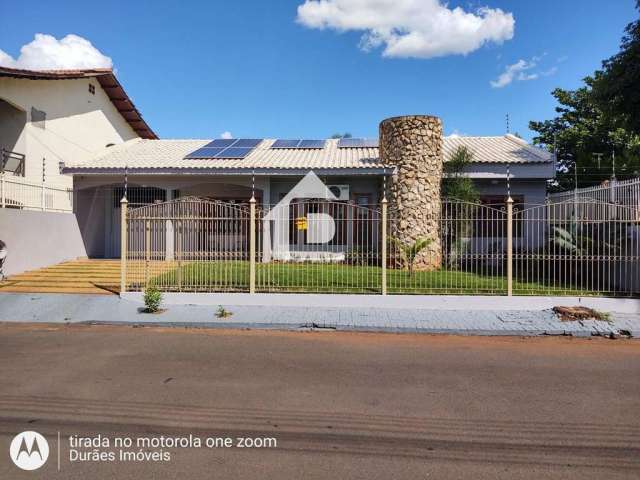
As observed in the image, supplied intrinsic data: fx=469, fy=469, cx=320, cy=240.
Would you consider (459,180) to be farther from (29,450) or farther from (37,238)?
(29,450)

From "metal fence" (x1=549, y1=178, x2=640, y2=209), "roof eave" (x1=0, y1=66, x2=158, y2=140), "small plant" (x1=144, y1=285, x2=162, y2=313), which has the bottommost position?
"small plant" (x1=144, y1=285, x2=162, y2=313)

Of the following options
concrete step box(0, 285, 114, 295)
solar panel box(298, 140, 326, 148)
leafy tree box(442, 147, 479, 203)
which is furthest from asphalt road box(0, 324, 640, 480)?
solar panel box(298, 140, 326, 148)

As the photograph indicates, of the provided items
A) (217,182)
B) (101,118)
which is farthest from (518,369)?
(101,118)

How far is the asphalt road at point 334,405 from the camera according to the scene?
3326mm

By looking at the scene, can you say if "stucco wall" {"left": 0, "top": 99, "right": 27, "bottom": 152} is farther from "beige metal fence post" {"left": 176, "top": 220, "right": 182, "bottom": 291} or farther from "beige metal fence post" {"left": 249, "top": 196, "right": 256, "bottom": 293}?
"beige metal fence post" {"left": 249, "top": 196, "right": 256, "bottom": 293}

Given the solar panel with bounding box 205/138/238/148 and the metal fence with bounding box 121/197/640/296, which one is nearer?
the metal fence with bounding box 121/197/640/296

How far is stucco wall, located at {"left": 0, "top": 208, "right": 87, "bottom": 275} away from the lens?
11836 mm

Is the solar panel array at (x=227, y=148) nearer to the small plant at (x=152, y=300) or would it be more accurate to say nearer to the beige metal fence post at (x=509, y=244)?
the small plant at (x=152, y=300)

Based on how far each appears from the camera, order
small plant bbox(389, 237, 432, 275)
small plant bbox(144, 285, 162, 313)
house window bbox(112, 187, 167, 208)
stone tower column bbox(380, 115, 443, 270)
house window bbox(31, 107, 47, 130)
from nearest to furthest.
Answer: small plant bbox(144, 285, 162, 313) < small plant bbox(389, 237, 432, 275) < stone tower column bbox(380, 115, 443, 270) < house window bbox(31, 107, 47, 130) < house window bbox(112, 187, 167, 208)

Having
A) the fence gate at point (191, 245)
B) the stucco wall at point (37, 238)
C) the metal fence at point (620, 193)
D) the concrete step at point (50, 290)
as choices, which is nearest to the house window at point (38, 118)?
the stucco wall at point (37, 238)

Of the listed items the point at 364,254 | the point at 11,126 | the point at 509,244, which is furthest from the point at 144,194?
the point at 509,244

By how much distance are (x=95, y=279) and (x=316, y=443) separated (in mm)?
10026

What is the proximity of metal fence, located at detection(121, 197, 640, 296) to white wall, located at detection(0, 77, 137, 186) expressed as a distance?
264 inches

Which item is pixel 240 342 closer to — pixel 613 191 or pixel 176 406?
pixel 176 406
